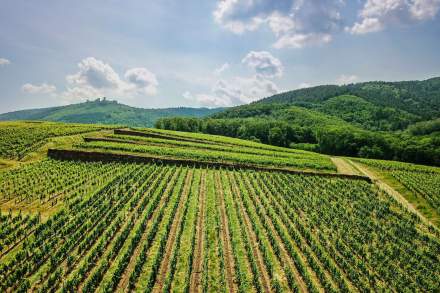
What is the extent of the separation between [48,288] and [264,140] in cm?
10971

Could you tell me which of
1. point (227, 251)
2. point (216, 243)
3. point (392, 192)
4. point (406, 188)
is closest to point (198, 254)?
point (216, 243)

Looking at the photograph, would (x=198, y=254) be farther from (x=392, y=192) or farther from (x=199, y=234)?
(x=392, y=192)

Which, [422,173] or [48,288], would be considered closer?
[48,288]

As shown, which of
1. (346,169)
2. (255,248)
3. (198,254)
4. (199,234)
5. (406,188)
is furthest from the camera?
(346,169)

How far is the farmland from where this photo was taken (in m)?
20.8

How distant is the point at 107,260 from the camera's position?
2214 centimetres

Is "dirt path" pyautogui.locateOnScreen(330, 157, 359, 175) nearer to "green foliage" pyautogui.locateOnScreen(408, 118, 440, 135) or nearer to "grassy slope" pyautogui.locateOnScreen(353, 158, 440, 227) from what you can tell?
"grassy slope" pyautogui.locateOnScreen(353, 158, 440, 227)

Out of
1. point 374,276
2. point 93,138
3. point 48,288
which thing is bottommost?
point 374,276

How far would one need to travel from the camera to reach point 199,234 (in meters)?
27.7

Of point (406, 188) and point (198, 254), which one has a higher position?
point (406, 188)

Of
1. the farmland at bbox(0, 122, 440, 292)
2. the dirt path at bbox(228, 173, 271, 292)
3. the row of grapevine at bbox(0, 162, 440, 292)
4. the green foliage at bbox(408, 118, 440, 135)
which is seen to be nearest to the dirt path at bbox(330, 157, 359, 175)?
the farmland at bbox(0, 122, 440, 292)

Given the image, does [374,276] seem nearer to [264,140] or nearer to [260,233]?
[260,233]

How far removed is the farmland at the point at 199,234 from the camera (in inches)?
820

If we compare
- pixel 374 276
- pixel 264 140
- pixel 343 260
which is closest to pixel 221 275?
pixel 343 260
